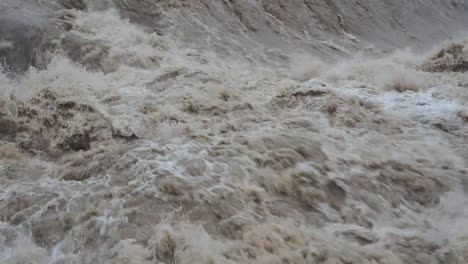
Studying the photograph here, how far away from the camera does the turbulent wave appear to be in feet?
13.7

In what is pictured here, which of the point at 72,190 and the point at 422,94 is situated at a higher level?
the point at 422,94

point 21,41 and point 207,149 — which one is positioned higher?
point 207,149

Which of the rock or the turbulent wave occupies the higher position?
the turbulent wave

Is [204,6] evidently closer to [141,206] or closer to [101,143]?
[101,143]

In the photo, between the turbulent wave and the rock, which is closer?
the turbulent wave

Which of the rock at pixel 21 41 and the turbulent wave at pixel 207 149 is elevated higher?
the turbulent wave at pixel 207 149

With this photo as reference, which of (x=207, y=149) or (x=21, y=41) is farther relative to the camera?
(x=21, y=41)

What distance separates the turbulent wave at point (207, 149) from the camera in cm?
417

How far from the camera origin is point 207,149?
5.43m

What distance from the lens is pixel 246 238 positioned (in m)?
4.12

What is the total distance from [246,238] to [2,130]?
3.38 metres

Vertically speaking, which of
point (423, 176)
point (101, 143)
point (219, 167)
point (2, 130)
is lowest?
point (2, 130)

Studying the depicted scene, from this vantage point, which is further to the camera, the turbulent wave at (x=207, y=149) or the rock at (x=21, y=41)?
the rock at (x=21, y=41)

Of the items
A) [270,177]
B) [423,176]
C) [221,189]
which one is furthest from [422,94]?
[221,189]
